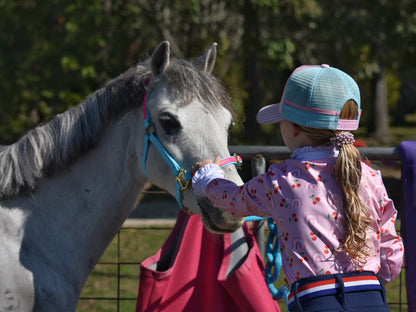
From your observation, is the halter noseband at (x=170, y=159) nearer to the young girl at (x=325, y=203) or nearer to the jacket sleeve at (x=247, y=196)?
the jacket sleeve at (x=247, y=196)

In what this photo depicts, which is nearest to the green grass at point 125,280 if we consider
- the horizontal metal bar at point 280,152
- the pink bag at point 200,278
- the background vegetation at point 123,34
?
the pink bag at point 200,278

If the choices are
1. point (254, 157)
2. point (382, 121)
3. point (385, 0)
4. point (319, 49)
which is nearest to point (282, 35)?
point (385, 0)

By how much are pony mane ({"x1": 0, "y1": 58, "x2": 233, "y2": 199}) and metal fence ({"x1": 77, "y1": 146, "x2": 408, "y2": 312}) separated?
0.75 metres

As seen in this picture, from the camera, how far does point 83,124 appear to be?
271cm

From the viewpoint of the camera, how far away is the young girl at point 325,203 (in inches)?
81.1

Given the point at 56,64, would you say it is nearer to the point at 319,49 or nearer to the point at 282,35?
the point at 282,35

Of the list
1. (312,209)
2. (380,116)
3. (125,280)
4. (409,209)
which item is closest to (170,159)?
(312,209)

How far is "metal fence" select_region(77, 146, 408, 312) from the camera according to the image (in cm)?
344

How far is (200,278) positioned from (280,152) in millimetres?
941

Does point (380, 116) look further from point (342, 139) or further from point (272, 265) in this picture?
point (342, 139)

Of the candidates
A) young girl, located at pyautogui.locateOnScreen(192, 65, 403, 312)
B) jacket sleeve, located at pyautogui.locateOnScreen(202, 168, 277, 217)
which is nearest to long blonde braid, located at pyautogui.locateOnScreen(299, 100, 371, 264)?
young girl, located at pyautogui.locateOnScreen(192, 65, 403, 312)

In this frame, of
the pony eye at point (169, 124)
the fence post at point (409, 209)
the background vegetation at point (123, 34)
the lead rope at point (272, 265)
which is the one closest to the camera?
the pony eye at point (169, 124)

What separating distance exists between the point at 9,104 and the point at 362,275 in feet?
32.9

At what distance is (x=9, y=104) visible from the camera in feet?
35.9
